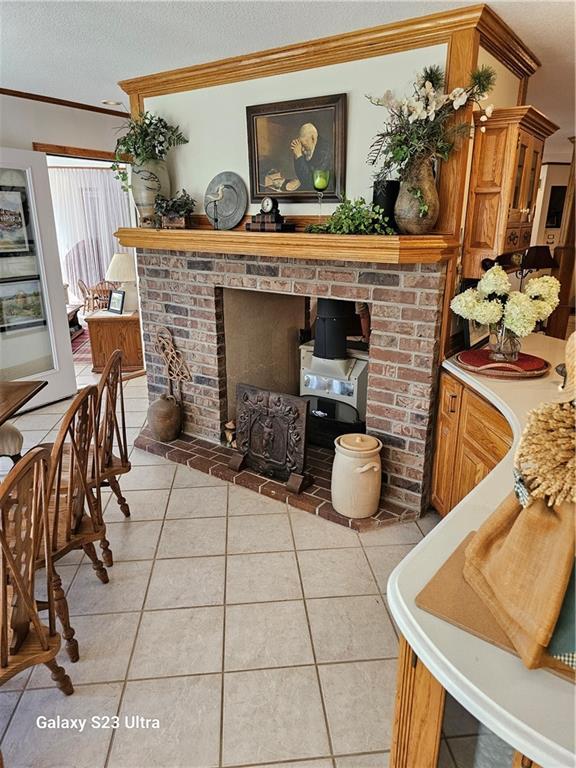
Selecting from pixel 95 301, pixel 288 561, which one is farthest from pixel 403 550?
pixel 95 301

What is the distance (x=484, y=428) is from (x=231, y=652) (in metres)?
1.44

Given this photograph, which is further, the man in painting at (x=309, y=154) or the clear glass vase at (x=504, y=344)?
the man in painting at (x=309, y=154)

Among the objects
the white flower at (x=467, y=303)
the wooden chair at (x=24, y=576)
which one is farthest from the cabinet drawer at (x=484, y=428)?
the wooden chair at (x=24, y=576)

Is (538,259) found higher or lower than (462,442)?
higher

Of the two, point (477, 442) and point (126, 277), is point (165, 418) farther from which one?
point (126, 277)

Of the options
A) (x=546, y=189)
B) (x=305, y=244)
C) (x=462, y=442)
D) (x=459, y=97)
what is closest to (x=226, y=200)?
(x=305, y=244)

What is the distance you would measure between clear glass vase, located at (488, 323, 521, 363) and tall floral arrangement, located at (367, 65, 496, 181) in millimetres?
865

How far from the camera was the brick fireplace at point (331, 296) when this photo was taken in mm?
Result: 2604

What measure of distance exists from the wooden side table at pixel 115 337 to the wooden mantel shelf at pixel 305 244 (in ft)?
6.61

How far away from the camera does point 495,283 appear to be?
93.3 inches

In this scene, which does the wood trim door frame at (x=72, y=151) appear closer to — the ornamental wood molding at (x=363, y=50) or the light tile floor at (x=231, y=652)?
the ornamental wood molding at (x=363, y=50)

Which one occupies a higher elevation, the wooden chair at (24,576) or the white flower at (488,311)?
the white flower at (488,311)

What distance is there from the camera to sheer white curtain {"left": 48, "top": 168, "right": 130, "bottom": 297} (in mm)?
8234

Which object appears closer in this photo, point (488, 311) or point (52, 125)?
point (488, 311)
